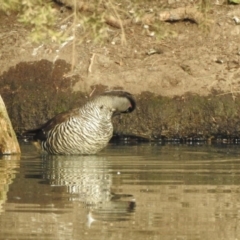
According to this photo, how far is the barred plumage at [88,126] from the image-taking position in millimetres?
17531

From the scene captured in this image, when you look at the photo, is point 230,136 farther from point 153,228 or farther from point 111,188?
point 153,228

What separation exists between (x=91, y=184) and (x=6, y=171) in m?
1.67

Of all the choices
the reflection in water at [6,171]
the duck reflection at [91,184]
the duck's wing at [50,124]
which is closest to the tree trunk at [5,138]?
the reflection in water at [6,171]

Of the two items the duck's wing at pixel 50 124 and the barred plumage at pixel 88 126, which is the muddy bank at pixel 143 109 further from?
the barred plumage at pixel 88 126

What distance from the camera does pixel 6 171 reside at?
49.4ft

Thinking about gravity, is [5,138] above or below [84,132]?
below

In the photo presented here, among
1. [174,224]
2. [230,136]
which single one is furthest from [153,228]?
[230,136]

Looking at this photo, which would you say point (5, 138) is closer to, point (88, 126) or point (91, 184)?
point (88, 126)

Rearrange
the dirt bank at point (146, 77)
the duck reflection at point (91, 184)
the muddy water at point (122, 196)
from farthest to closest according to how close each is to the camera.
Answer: the dirt bank at point (146, 77) < the duck reflection at point (91, 184) < the muddy water at point (122, 196)

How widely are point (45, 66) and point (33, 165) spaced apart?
18.5 ft

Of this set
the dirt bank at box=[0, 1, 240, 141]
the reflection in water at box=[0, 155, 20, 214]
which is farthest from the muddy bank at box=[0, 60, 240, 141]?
the reflection in water at box=[0, 155, 20, 214]

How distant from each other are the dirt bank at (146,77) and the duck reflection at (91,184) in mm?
3156

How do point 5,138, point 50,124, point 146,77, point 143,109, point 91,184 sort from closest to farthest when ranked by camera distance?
point 91,184 < point 5,138 < point 50,124 < point 143,109 < point 146,77

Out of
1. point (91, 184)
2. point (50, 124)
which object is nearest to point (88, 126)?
point (50, 124)
